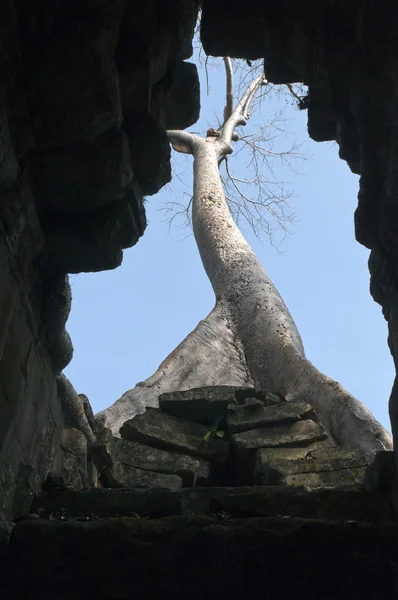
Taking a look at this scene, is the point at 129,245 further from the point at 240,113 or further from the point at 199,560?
the point at 240,113

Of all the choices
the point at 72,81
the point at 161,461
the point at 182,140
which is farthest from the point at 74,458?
the point at 182,140

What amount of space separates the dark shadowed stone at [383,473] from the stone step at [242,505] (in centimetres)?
3

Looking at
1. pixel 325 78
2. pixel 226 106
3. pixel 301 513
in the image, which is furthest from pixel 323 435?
pixel 226 106

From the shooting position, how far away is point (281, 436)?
13.9 ft

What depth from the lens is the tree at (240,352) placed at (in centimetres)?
533

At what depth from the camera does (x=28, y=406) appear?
2.89 m

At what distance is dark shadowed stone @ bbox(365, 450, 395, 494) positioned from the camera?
2.47 m

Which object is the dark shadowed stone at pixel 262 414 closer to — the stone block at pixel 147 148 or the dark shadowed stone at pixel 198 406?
the dark shadowed stone at pixel 198 406

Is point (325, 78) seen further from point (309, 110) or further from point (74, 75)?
point (74, 75)

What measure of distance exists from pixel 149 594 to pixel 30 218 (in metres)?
1.62

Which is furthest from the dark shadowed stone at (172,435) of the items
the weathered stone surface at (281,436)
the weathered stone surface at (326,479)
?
the weathered stone surface at (326,479)

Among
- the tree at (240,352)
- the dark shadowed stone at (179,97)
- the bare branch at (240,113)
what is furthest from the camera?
the bare branch at (240,113)

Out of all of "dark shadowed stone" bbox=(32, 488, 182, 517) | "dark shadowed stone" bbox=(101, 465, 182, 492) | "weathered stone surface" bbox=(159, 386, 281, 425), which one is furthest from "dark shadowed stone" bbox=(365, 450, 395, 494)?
"weathered stone surface" bbox=(159, 386, 281, 425)

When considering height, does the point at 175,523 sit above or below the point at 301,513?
below
